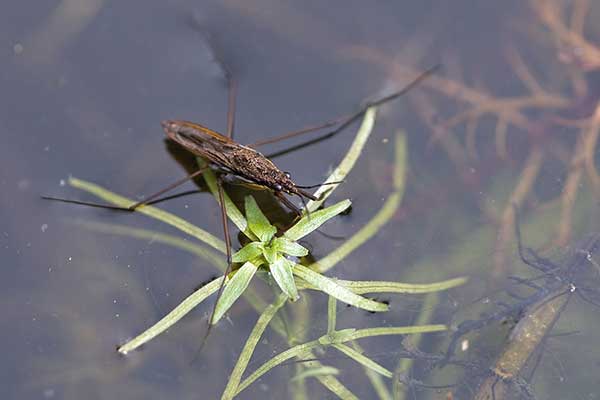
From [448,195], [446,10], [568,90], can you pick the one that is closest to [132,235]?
[448,195]

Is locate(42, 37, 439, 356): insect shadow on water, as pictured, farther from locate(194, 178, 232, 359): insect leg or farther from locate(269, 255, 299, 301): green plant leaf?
locate(269, 255, 299, 301): green plant leaf

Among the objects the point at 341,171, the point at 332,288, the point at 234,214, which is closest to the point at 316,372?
the point at 332,288

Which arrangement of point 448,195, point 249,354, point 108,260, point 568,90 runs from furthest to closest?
point 568,90 → point 448,195 → point 108,260 → point 249,354

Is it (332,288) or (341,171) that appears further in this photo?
(341,171)

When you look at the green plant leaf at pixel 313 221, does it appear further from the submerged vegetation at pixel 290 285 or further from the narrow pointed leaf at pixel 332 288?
the narrow pointed leaf at pixel 332 288

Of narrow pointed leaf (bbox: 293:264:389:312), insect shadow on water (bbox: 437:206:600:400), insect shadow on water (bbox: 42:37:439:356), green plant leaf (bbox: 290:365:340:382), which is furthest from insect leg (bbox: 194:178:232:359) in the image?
insect shadow on water (bbox: 437:206:600:400)

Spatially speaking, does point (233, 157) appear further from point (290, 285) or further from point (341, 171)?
point (290, 285)

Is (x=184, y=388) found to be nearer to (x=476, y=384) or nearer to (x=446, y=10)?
(x=476, y=384)

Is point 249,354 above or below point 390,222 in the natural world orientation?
below
